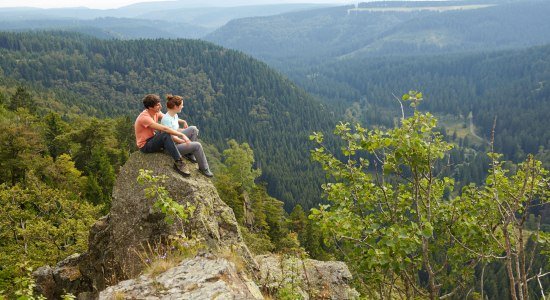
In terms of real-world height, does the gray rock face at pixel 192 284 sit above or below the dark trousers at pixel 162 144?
below

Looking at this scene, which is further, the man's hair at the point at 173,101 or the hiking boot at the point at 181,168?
the man's hair at the point at 173,101

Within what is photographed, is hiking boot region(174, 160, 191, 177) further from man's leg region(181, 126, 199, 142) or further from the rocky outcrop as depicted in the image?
man's leg region(181, 126, 199, 142)

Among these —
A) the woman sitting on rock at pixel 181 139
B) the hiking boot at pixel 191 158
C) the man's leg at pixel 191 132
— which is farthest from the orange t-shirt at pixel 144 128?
the hiking boot at pixel 191 158

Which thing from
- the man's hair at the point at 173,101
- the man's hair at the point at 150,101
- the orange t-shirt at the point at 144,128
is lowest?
the orange t-shirt at the point at 144,128

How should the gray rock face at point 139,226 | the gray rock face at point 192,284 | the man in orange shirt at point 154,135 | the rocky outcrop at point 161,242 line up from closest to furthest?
the gray rock face at point 192,284
the rocky outcrop at point 161,242
the gray rock face at point 139,226
the man in orange shirt at point 154,135

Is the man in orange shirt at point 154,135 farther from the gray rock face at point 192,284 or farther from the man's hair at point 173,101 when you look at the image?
the gray rock face at point 192,284

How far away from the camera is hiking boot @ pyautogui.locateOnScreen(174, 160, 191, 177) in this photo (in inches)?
501

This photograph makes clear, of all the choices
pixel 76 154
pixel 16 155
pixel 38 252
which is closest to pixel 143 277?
pixel 38 252

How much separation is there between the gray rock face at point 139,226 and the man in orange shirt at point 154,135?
27cm

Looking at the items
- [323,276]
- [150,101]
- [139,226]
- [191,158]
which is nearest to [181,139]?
[191,158]

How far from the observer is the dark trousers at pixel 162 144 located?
1276cm

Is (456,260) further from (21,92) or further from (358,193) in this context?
(21,92)

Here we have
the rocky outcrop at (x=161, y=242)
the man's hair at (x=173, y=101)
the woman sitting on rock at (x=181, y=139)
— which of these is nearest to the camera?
the rocky outcrop at (x=161, y=242)

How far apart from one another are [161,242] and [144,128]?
3.68 metres
